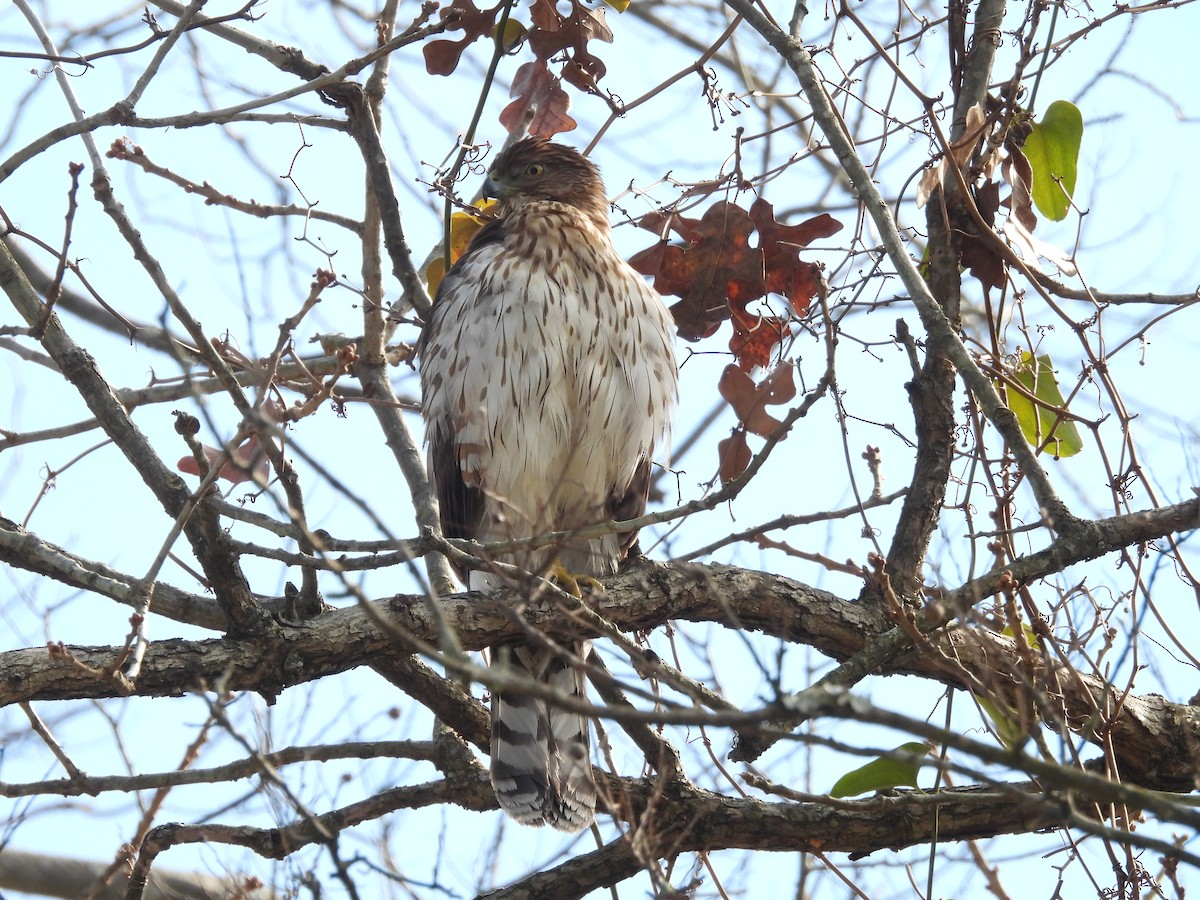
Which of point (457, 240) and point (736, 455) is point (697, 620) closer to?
point (736, 455)

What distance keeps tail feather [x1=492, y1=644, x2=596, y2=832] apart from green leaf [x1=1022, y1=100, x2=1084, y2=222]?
6.48 feet

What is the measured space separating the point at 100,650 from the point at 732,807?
5.40 ft

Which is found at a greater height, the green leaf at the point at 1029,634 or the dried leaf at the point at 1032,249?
the dried leaf at the point at 1032,249

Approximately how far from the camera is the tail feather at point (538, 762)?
3.76 m

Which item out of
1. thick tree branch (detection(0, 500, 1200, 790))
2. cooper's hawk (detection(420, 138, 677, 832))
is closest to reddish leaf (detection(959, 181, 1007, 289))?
thick tree branch (detection(0, 500, 1200, 790))

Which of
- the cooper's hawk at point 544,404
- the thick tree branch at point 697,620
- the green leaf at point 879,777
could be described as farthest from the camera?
the cooper's hawk at point 544,404

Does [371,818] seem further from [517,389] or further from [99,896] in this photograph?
[517,389]

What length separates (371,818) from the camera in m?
3.48

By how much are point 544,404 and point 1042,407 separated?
5.12 ft

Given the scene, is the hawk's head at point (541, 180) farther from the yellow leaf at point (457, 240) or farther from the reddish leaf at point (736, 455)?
the reddish leaf at point (736, 455)

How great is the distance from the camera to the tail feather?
376 cm

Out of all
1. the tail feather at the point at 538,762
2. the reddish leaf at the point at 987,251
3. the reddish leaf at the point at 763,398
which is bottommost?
the tail feather at the point at 538,762

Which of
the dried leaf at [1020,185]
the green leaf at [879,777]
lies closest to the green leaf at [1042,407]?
the dried leaf at [1020,185]

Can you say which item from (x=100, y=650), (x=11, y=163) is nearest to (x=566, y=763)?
(x=100, y=650)
